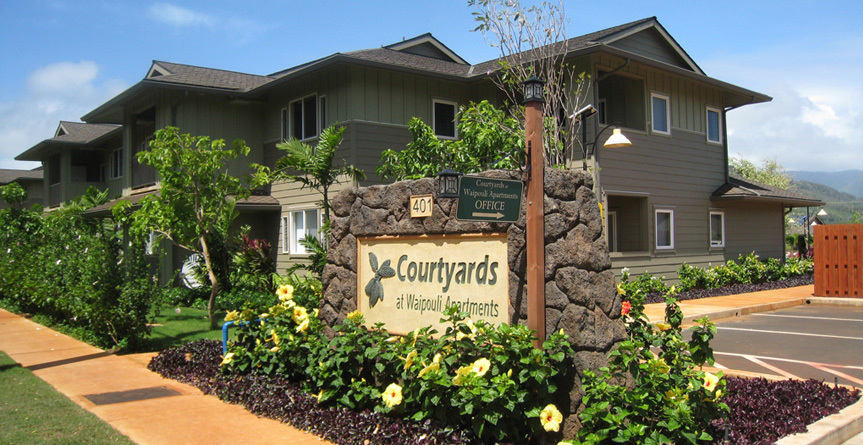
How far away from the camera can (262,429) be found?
649cm

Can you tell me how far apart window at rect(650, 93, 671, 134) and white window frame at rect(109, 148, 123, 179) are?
64.5ft

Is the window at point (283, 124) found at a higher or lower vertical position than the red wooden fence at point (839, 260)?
higher

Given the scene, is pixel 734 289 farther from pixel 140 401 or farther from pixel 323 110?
pixel 140 401

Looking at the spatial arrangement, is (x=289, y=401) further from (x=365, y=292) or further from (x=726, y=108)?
(x=726, y=108)

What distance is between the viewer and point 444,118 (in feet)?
62.3

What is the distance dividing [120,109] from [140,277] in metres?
13.1

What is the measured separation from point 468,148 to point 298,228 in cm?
720

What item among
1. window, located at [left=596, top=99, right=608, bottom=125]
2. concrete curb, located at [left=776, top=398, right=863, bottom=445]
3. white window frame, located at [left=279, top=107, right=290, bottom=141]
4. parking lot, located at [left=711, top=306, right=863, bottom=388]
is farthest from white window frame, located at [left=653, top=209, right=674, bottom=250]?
concrete curb, located at [left=776, top=398, right=863, bottom=445]

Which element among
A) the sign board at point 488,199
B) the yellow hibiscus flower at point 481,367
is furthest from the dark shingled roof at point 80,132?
the yellow hibiscus flower at point 481,367

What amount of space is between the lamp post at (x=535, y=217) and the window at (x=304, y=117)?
13.0 metres

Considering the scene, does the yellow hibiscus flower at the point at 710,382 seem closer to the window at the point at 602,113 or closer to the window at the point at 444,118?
the window at the point at 444,118

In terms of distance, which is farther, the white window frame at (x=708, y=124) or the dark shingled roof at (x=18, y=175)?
the dark shingled roof at (x=18, y=175)

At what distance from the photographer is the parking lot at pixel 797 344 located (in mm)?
9000

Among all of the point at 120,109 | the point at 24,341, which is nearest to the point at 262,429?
the point at 24,341
